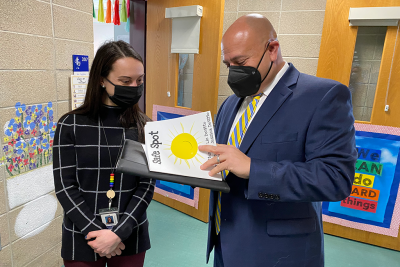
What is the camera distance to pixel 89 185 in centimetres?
117

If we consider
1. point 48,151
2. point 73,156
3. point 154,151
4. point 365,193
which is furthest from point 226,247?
point 365,193

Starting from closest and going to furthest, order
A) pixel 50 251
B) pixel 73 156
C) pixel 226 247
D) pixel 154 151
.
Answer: pixel 154 151 → pixel 226 247 → pixel 73 156 → pixel 50 251

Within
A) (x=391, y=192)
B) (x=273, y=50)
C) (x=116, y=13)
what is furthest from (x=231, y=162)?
(x=116, y=13)

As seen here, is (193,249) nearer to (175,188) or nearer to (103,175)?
(175,188)

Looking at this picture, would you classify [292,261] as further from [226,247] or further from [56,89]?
[56,89]

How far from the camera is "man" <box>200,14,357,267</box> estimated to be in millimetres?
839

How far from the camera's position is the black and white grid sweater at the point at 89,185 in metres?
1.14

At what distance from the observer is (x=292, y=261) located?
0.98 metres

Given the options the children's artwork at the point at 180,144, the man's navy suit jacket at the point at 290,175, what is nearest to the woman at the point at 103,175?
the children's artwork at the point at 180,144

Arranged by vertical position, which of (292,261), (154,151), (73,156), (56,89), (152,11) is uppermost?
(152,11)

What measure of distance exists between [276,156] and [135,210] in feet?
2.21

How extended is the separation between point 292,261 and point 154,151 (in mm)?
653

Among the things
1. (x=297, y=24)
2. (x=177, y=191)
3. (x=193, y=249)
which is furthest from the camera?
(x=177, y=191)

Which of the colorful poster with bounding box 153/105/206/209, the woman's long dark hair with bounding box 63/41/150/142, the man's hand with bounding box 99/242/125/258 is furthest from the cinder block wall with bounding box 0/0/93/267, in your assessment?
the colorful poster with bounding box 153/105/206/209
